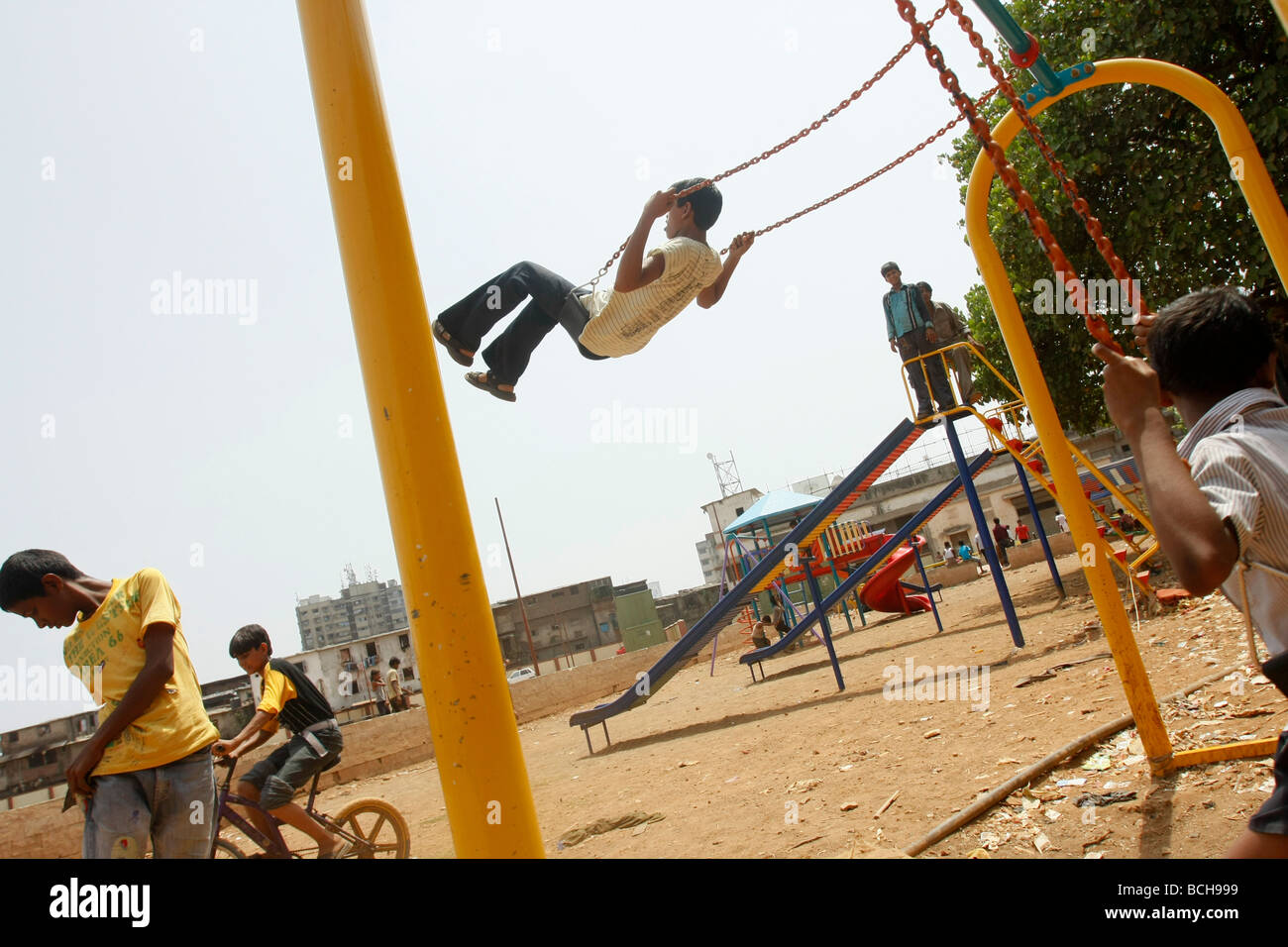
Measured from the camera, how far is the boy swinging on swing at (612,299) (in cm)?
326

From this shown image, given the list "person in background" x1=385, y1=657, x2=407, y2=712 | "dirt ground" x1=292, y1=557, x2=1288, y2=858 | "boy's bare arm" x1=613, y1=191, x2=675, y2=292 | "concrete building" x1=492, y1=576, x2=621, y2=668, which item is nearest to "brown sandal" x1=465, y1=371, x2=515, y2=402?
"boy's bare arm" x1=613, y1=191, x2=675, y2=292

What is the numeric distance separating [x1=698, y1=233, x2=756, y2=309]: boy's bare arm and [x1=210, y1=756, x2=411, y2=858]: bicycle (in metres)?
3.52

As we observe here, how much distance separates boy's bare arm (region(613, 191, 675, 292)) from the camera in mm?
3123

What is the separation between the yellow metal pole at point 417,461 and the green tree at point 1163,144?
7594mm

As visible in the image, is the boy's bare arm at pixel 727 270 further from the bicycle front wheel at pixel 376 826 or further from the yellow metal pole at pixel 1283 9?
the bicycle front wheel at pixel 376 826

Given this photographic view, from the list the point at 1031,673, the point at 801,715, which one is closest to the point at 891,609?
the point at 801,715

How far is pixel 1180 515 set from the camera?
134 centimetres

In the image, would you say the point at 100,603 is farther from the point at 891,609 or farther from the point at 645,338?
the point at 891,609

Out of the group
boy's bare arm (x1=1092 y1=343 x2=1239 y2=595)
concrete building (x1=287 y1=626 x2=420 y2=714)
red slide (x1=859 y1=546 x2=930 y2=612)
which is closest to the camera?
boy's bare arm (x1=1092 y1=343 x2=1239 y2=595)

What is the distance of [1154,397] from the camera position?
1.56 metres

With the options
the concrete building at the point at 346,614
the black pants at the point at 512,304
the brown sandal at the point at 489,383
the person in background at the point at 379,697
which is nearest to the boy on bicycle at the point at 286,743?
the brown sandal at the point at 489,383

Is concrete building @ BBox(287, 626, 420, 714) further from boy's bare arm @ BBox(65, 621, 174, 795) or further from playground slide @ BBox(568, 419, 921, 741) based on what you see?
boy's bare arm @ BBox(65, 621, 174, 795)
